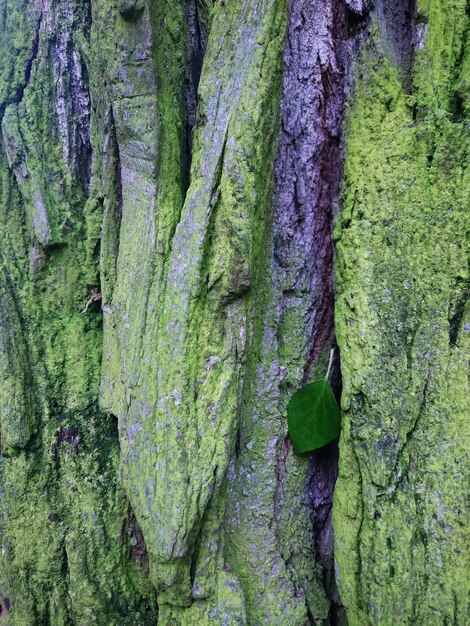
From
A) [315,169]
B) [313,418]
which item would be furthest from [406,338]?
[315,169]

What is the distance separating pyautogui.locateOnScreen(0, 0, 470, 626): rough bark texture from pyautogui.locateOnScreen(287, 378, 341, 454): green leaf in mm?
30

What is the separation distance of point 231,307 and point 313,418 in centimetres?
29

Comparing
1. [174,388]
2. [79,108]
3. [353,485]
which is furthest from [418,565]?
[79,108]

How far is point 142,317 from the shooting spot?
1060 millimetres

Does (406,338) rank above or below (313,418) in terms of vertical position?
above

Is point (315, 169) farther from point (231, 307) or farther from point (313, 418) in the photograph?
point (313, 418)

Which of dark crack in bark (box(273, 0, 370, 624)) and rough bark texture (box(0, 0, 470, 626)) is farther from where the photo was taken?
dark crack in bark (box(273, 0, 370, 624))

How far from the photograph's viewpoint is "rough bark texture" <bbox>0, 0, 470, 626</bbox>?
94cm

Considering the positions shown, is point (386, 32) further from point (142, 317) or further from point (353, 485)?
point (353, 485)

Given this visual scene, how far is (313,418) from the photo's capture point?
3.45 ft

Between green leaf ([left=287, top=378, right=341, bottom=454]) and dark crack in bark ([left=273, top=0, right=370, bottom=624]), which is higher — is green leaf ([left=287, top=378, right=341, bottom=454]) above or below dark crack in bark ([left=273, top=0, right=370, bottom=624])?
below

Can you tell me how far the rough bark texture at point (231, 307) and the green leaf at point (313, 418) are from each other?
0.03m

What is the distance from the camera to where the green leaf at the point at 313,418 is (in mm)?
1051

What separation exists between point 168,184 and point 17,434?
0.67 meters
